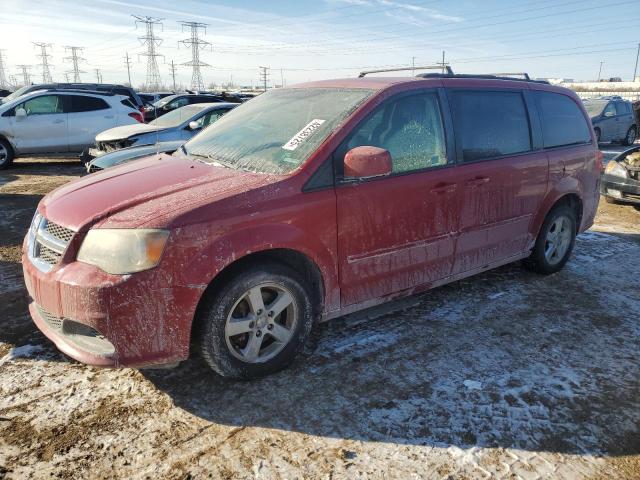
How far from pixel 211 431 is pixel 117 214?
4.11 ft

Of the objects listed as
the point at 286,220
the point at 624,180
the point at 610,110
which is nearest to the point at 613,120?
the point at 610,110

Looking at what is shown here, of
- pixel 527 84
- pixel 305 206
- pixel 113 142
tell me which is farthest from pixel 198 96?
pixel 305 206

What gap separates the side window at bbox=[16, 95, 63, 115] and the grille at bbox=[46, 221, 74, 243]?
397 inches

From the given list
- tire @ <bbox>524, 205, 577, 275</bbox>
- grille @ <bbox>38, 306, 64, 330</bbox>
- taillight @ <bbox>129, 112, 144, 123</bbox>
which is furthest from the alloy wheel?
taillight @ <bbox>129, 112, 144, 123</bbox>

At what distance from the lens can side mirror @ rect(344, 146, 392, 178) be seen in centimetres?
298

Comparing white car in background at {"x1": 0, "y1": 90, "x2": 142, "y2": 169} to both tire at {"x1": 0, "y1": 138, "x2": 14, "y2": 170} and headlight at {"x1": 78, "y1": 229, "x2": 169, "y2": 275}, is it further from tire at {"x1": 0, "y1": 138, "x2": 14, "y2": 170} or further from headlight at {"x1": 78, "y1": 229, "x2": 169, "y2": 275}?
headlight at {"x1": 78, "y1": 229, "x2": 169, "y2": 275}

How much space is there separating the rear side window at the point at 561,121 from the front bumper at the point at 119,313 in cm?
359

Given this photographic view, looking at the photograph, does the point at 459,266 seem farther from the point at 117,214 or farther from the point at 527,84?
the point at 117,214

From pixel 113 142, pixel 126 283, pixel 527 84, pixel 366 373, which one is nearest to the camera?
pixel 126 283

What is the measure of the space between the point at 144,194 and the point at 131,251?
510 mm

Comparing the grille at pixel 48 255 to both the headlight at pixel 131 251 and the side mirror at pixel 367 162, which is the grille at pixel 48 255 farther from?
the side mirror at pixel 367 162

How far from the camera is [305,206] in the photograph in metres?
2.95

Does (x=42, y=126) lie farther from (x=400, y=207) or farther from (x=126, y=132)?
(x=400, y=207)

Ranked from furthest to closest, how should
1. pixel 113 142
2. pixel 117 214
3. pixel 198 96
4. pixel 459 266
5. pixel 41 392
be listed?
pixel 198 96 < pixel 113 142 < pixel 459 266 < pixel 41 392 < pixel 117 214
